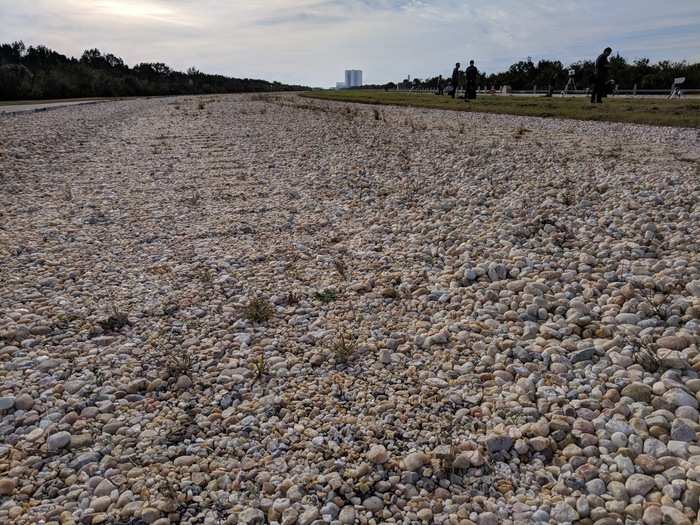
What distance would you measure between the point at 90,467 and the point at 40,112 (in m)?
33.9

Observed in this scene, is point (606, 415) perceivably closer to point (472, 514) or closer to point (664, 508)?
point (664, 508)

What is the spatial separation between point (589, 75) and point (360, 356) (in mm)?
44600

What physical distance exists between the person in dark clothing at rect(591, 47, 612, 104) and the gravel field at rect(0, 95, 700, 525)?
1541 cm

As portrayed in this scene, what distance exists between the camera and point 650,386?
3.74 meters

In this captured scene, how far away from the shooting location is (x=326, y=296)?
5.71 metres

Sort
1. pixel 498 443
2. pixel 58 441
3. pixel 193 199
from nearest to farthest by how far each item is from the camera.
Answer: pixel 498 443, pixel 58 441, pixel 193 199

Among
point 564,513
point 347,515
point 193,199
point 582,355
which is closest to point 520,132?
point 193,199

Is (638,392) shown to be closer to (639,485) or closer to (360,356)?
(639,485)

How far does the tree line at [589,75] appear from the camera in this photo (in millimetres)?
38375

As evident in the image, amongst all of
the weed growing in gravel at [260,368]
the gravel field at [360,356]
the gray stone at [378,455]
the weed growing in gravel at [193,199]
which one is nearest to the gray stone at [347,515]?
the gravel field at [360,356]

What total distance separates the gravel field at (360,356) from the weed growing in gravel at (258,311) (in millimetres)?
34

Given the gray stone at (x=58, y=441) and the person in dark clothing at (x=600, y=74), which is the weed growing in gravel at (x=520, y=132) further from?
the gray stone at (x=58, y=441)

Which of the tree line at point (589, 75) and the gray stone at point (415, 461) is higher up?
the tree line at point (589, 75)

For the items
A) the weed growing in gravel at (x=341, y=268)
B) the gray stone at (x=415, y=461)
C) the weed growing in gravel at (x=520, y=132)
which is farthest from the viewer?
the weed growing in gravel at (x=520, y=132)
